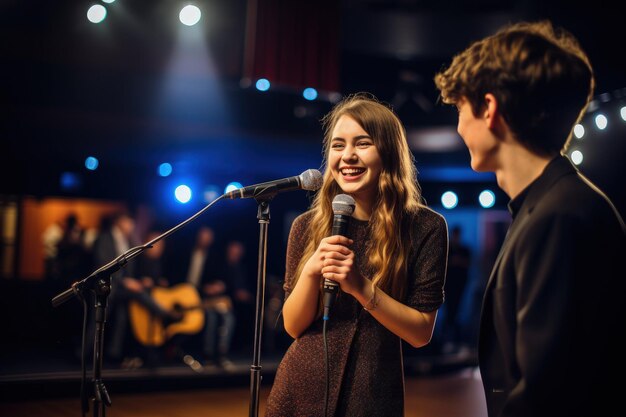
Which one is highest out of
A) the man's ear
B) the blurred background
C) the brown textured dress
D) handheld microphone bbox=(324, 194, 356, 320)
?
the blurred background

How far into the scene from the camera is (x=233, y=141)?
882 cm

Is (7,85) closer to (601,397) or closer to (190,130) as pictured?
(190,130)

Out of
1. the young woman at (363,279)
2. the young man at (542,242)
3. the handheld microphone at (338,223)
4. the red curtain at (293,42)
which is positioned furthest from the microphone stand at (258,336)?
the red curtain at (293,42)

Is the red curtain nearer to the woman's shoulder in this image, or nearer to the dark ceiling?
the dark ceiling

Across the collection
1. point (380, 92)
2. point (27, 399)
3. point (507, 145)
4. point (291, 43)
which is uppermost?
point (380, 92)

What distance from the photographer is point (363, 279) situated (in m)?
1.72

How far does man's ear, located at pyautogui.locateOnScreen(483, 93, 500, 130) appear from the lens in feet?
4.19

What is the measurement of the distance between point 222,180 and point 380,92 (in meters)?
3.31

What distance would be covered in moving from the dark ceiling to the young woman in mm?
4872

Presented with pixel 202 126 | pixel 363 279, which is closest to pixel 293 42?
pixel 202 126

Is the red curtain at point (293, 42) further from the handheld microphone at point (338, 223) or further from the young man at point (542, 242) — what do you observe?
the young man at point (542, 242)

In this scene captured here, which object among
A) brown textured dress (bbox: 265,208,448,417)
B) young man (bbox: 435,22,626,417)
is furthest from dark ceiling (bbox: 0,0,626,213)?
young man (bbox: 435,22,626,417)

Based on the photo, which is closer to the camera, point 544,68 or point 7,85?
point 544,68

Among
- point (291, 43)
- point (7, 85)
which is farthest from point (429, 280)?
point (7, 85)
